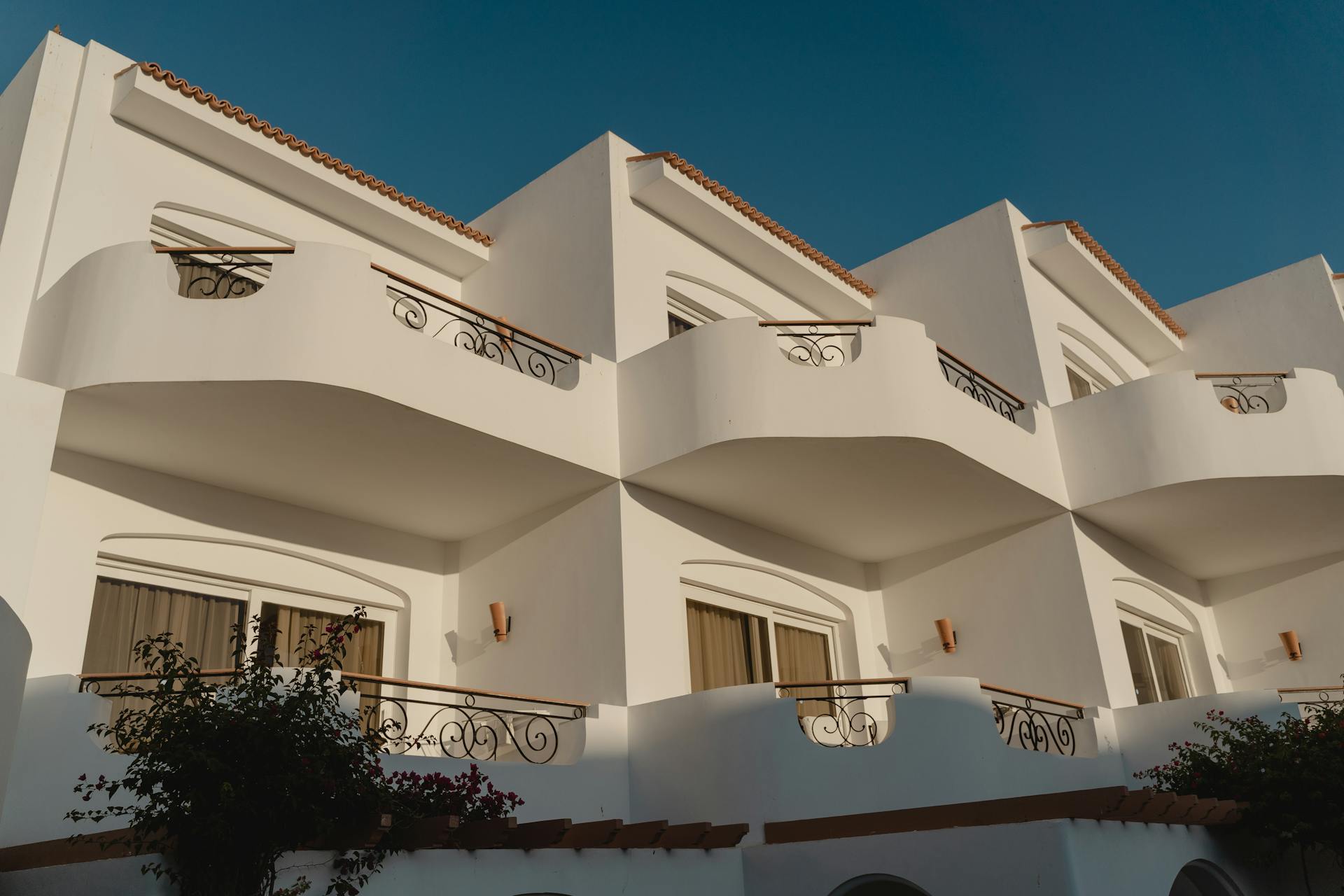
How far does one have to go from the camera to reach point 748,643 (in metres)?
12.6

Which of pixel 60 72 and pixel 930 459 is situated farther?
pixel 930 459

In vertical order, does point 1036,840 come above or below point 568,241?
below

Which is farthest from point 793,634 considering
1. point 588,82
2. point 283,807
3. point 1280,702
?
point 588,82

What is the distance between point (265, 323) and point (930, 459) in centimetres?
666

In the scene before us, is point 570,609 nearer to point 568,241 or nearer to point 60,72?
point 568,241

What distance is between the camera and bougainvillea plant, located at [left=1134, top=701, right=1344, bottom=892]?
881 cm

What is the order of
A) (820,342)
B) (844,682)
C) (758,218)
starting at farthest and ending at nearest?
1. (758,218)
2. (820,342)
3. (844,682)

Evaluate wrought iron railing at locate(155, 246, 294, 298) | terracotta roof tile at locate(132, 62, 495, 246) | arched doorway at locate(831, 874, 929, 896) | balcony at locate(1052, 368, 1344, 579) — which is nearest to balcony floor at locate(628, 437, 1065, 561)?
balcony at locate(1052, 368, 1344, 579)

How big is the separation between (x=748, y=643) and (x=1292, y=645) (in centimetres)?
789

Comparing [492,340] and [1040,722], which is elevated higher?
[492,340]

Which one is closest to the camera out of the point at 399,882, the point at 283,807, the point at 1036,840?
the point at 283,807

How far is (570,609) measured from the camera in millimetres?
11242

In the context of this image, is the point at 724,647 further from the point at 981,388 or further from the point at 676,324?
the point at 981,388

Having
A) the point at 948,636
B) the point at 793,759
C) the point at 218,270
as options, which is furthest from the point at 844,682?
the point at 218,270
